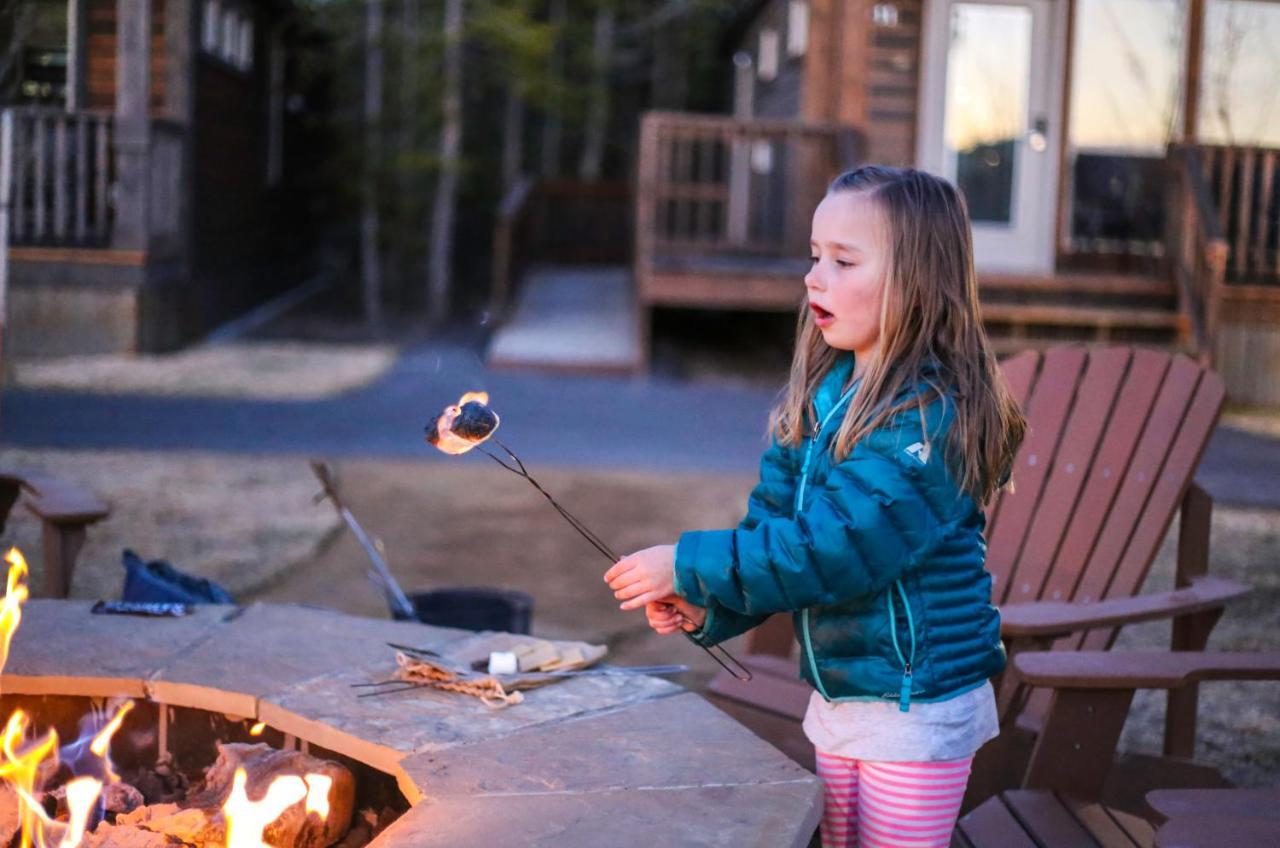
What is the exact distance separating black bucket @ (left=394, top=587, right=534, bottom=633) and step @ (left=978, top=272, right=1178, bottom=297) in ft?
27.4

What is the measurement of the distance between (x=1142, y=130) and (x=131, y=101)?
29.3 ft

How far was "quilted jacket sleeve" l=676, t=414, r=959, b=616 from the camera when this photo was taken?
6.84 ft

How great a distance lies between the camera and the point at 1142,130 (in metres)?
13.5

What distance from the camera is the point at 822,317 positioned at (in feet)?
7.43

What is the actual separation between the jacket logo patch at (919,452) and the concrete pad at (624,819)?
53 cm

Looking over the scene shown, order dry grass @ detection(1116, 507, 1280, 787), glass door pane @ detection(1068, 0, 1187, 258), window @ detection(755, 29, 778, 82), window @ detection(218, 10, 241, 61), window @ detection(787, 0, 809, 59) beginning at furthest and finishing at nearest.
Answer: window @ detection(755, 29, 778, 82) < window @ detection(218, 10, 241, 61) < window @ detection(787, 0, 809, 59) < glass door pane @ detection(1068, 0, 1187, 258) < dry grass @ detection(1116, 507, 1280, 787)

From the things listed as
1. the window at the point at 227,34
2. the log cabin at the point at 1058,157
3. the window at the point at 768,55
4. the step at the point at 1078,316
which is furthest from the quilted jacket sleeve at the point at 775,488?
the window at the point at 768,55

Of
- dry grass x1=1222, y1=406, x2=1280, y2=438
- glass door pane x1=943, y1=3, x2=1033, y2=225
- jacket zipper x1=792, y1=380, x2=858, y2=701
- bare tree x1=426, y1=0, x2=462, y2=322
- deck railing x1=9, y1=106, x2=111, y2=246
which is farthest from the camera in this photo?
bare tree x1=426, y1=0, x2=462, y2=322

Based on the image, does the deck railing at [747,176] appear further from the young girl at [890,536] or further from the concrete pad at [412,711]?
the young girl at [890,536]

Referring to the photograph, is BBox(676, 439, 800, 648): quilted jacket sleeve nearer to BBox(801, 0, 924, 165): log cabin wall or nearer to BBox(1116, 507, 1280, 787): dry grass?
BBox(1116, 507, 1280, 787): dry grass

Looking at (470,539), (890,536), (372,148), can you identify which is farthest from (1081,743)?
(372,148)

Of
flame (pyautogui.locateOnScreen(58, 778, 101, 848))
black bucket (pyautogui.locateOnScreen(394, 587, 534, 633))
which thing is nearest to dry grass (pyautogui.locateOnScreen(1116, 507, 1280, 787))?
black bucket (pyautogui.locateOnScreen(394, 587, 534, 633))

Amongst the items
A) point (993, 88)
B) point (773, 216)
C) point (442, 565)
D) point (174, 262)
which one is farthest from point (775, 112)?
point (442, 565)

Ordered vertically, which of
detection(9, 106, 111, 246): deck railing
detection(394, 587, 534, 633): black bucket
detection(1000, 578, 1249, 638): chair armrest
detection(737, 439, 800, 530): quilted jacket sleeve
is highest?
detection(9, 106, 111, 246): deck railing
